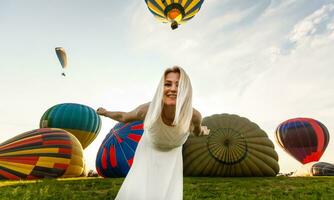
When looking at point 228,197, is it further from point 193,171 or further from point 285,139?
point 285,139

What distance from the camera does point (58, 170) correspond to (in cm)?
901

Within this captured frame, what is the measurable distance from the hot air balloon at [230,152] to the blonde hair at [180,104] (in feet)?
25.9

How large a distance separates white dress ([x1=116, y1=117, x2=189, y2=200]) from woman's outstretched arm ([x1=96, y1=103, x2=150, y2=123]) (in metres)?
0.17

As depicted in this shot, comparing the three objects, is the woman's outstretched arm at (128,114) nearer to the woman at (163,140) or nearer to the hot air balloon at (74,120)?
the woman at (163,140)

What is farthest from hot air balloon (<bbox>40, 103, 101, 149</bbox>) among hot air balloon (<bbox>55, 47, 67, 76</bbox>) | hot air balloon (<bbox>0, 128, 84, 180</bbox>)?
hot air balloon (<bbox>0, 128, 84, 180</bbox>)

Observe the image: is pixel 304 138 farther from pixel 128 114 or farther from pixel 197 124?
pixel 128 114

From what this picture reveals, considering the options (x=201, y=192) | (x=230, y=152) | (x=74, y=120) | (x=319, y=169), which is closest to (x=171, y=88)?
(x=201, y=192)

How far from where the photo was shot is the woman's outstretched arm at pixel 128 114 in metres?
2.14

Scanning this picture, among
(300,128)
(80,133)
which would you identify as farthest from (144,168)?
(300,128)

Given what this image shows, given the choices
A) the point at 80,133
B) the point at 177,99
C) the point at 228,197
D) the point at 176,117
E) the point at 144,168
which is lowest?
the point at 228,197

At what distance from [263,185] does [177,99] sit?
5.52 metres

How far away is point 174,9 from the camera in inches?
579

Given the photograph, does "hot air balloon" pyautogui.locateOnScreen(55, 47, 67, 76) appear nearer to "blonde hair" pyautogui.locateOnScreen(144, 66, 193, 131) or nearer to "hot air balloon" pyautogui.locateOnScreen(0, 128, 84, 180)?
"hot air balloon" pyautogui.locateOnScreen(0, 128, 84, 180)

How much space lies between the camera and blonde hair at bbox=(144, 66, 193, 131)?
1.89 m
